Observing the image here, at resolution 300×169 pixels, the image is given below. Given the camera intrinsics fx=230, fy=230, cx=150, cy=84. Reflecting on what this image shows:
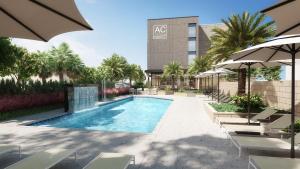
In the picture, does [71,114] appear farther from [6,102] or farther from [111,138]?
[111,138]

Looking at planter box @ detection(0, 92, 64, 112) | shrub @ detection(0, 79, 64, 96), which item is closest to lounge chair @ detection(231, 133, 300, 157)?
planter box @ detection(0, 92, 64, 112)

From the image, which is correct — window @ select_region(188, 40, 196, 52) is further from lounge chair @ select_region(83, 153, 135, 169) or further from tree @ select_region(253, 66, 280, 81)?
lounge chair @ select_region(83, 153, 135, 169)

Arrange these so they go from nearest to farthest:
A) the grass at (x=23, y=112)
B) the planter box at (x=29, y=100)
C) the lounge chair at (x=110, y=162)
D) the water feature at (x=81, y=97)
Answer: the lounge chair at (x=110, y=162)
the grass at (x=23, y=112)
the planter box at (x=29, y=100)
the water feature at (x=81, y=97)

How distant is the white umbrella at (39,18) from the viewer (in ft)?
10.9

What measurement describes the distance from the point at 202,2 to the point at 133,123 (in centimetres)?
2125

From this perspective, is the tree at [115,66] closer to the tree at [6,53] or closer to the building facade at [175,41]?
the building facade at [175,41]

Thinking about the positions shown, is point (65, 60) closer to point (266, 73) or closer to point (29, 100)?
point (29, 100)

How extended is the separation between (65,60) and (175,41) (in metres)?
35.9

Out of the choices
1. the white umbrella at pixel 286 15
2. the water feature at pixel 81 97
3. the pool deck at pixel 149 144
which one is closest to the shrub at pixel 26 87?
the water feature at pixel 81 97

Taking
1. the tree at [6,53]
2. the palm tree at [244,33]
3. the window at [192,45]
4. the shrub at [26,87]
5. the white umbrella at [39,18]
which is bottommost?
the shrub at [26,87]

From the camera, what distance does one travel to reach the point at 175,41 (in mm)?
57625

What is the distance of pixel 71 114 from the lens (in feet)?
54.1

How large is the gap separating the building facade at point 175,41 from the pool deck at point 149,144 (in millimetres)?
47312

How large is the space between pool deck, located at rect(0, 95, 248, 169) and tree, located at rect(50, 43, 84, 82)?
54.9 ft
